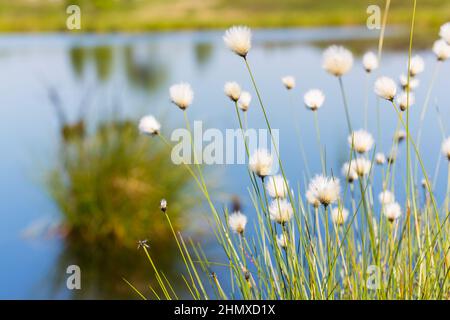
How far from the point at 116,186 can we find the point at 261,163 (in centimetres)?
260

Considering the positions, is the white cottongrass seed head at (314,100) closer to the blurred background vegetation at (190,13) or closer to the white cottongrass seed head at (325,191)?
the white cottongrass seed head at (325,191)

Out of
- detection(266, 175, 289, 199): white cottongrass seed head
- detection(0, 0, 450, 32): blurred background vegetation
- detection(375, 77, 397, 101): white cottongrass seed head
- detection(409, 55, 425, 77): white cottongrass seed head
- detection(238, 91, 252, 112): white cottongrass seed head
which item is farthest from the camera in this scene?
detection(0, 0, 450, 32): blurred background vegetation

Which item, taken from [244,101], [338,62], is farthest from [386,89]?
[244,101]

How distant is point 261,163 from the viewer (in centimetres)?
136

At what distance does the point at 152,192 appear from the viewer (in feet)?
12.7

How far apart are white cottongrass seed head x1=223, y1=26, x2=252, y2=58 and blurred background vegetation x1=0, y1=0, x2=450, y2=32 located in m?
28.6

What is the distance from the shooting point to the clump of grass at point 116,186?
386 cm

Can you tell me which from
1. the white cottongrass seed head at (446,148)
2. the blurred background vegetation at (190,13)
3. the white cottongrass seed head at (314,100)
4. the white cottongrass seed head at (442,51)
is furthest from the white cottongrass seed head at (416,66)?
the blurred background vegetation at (190,13)

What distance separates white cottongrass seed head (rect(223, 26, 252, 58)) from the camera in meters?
1.36

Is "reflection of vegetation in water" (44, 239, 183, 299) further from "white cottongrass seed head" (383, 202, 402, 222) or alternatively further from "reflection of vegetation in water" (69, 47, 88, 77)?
"reflection of vegetation in water" (69, 47, 88, 77)

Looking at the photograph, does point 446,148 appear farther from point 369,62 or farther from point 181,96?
point 181,96

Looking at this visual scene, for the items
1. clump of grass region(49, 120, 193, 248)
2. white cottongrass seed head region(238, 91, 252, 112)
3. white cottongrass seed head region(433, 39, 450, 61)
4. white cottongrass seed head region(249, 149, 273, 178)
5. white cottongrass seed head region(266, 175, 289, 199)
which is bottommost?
white cottongrass seed head region(249, 149, 273, 178)

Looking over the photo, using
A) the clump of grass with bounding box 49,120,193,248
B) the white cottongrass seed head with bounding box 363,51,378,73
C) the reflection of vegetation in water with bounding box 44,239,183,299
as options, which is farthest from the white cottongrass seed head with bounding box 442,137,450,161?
the clump of grass with bounding box 49,120,193,248
